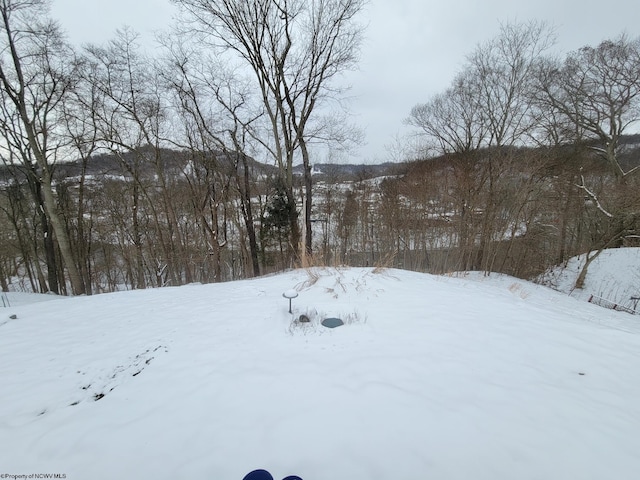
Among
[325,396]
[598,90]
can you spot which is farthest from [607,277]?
[325,396]

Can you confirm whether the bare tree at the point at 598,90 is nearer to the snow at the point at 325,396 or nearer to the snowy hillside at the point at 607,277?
the snowy hillside at the point at 607,277

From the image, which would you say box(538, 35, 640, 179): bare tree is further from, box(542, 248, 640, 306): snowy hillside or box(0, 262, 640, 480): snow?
box(0, 262, 640, 480): snow

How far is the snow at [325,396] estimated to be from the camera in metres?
1.51

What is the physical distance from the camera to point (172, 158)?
1251cm

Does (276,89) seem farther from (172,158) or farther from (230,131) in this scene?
(172,158)

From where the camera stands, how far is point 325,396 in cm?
199

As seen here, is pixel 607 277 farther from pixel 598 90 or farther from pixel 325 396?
pixel 325 396

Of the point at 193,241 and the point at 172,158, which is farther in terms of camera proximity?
the point at 193,241

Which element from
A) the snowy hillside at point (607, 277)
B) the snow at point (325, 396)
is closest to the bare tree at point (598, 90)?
the snowy hillside at point (607, 277)

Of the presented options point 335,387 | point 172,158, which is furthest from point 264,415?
point 172,158

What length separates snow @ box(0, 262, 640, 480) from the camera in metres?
1.51

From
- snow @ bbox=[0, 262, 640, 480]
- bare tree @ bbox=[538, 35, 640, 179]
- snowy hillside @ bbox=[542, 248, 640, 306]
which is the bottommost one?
snowy hillside @ bbox=[542, 248, 640, 306]

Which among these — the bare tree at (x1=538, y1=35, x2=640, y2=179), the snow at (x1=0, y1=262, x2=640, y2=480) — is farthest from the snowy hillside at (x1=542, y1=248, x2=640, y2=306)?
the snow at (x1=0, y1=262, x2=640, y2=480)

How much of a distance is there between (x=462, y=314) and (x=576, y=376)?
1297 mm
